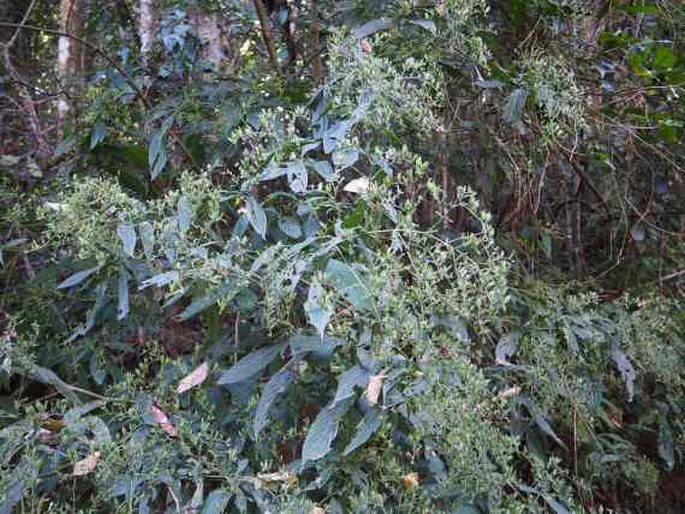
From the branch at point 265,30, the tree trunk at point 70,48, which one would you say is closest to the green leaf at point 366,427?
the branch at point 265,30

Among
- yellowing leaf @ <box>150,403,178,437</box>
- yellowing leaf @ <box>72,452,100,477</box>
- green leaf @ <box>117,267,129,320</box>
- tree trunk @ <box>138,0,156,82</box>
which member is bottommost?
yellowing leaf @ <box>150,403,178,437</box>

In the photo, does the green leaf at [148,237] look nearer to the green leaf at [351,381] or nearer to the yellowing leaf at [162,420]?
the yellowing leaf at [162,420]

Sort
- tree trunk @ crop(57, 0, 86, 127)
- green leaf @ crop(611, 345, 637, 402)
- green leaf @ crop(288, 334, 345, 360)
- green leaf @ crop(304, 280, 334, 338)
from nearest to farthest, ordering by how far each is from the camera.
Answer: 1. green leaf @ crop(304, 280, 334, 338)
2. green leaf @ crop(288, 334, 345, 360)
3. green leaf @ crop(611, 345, 637, 402)
4. tree trunk @ crop(57, 0, 86, 127)

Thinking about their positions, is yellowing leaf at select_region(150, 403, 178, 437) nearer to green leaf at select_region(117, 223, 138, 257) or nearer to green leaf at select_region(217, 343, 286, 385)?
green leaf at select_region(217, 343, 286, 385)

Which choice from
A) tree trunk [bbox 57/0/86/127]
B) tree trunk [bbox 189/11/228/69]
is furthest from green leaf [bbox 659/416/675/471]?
tree trunk [bbox 57/0/86/127]

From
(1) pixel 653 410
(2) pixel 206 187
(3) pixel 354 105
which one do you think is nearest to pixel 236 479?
(2) pixel 206 187

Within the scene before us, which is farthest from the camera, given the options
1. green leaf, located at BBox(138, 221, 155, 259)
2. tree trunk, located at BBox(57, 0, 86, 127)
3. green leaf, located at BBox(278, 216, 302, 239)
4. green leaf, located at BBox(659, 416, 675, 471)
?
tree trunk, located at BBox(57, 0, 86, 127)

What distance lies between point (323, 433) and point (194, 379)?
35 cm

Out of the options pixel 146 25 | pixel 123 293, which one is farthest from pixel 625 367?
pixel 146 25

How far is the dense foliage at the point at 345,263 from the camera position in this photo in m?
1.22

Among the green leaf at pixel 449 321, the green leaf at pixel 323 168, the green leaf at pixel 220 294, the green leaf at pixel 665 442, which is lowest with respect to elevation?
the green leaf at pixel 665 442

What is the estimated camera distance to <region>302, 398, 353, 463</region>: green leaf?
1.13 meters

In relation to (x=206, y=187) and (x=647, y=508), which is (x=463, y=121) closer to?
(x=206, y=187)

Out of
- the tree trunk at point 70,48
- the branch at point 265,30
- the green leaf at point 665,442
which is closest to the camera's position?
the branch at point 265,30
